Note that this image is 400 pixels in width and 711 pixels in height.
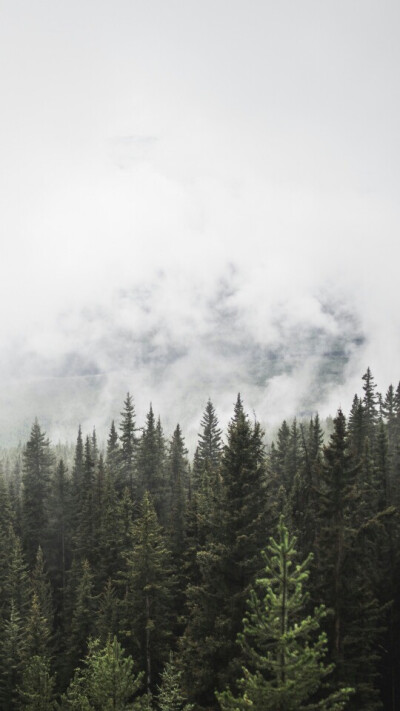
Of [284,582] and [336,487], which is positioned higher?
[336,487]

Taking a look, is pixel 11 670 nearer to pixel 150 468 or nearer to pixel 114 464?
pixel 150 468

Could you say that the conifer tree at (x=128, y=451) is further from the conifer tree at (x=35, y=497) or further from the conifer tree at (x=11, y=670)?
the conifer tree at (x=11, y=670)

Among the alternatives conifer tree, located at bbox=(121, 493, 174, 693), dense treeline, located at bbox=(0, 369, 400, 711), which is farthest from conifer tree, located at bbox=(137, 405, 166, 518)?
conifer tree, located at bbox=(121, 493, 174, 693)

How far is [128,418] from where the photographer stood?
7119cm

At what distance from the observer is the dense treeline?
669 inches

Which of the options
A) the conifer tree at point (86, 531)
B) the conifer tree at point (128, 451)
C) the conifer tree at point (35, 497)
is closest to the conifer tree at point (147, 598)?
the conifer tree at point (86, 531)

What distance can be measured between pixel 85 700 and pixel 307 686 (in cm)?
1421

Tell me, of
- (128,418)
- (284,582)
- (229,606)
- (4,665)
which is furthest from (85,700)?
(128,418)

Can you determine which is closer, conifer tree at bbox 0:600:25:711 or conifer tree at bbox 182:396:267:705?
conifer tree at bbox 182:396:267:705

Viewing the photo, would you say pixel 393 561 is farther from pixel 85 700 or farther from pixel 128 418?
pixel 128 418

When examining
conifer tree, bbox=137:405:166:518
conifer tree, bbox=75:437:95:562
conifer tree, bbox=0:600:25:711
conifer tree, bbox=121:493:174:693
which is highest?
conifer tree, bbox=137:405:166:518

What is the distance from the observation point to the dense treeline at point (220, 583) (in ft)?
55.8

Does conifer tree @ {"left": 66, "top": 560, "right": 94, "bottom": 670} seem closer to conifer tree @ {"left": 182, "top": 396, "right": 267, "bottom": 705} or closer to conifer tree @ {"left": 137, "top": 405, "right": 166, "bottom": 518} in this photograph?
conifer tree @ {"left": 137, "top": 405, "right": 166, "bottom": 518}

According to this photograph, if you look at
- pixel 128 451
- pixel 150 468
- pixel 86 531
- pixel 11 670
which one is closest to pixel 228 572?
pixel 11 670
